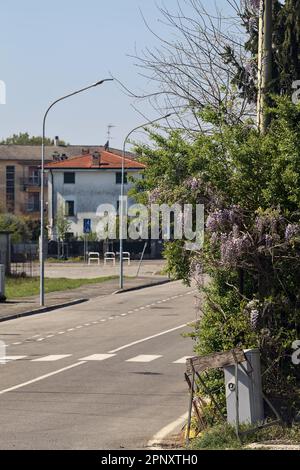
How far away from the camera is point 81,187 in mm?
104000

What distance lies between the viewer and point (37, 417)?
646 inches

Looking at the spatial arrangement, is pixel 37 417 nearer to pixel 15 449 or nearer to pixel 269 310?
pixel 15 449

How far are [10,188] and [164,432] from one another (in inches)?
4435

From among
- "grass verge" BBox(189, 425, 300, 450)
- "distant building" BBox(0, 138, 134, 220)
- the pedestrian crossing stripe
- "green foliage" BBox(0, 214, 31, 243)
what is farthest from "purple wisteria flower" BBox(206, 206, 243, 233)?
"distant building" BBox(0, 138, 134, 220)

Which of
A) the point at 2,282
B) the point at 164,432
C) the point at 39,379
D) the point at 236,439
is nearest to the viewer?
the point at 236,439

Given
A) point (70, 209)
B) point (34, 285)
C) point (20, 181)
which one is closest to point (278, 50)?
point (34, 285)

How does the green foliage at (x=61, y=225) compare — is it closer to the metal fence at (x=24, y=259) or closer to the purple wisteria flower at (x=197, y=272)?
the metal fence at (x=24, y=259)

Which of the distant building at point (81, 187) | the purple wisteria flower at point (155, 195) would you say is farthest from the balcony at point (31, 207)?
the purple wisteria flower at point (155, 195)

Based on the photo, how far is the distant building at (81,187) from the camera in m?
103

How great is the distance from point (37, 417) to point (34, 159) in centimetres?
11097

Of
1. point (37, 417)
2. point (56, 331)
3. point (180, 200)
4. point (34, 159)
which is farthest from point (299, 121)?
point (34, 159)

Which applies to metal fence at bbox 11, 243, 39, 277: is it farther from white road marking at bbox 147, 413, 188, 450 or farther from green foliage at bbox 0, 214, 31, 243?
white road marking at bbox 147, 413, 188, 450

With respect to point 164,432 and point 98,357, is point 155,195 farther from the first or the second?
point 98,357
